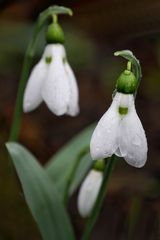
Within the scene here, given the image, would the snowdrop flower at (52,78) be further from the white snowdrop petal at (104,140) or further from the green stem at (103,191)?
the white snowdrop petal at (104,140)

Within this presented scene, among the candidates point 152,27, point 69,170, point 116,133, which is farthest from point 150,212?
point 152,27

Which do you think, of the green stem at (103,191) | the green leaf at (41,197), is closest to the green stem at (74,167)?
the green leaf at (41,197)

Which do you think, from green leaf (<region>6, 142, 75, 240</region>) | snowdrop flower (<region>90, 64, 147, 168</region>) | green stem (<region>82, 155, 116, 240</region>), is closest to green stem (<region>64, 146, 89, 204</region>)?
green leaf (<region>6, 142, 75, 240</region>)

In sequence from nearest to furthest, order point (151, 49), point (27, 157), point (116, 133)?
point (116, 133)
point (27, 157)
point (151, 49)

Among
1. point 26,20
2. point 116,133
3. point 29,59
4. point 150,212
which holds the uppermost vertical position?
point 26,20

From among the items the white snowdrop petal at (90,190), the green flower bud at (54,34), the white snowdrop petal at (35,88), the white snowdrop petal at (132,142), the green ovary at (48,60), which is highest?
the green flower bud at (54,34)

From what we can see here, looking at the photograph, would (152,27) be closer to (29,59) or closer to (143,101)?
(143,101)

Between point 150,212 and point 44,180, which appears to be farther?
point 150,212
